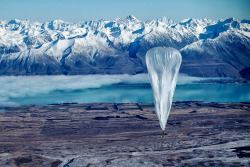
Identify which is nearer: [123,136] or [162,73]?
[162,73]

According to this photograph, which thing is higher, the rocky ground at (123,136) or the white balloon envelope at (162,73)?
the white balloon envelope at (162,73)

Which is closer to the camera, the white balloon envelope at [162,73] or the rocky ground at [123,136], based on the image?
the white balloon envelope at [162,73]

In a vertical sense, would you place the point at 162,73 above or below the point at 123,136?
above

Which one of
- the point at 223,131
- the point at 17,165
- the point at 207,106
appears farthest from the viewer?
the point at 207,106

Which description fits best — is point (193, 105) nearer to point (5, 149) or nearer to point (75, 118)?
point (75, 118)

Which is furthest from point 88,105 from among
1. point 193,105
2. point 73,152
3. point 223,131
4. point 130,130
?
point 73,152
